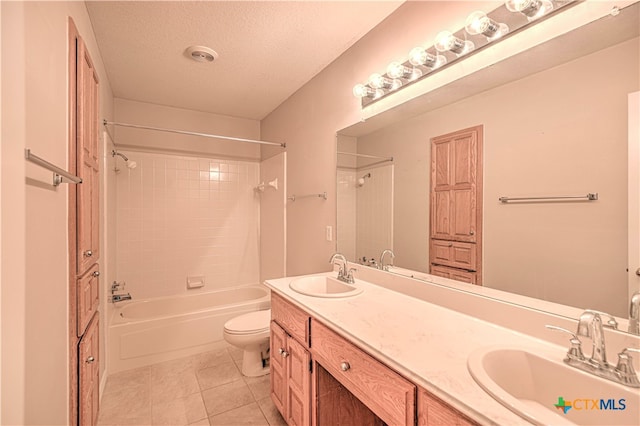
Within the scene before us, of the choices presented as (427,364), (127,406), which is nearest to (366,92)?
(427,364)

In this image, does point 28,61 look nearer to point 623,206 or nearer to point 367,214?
point 367,214

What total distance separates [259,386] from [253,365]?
18 cm

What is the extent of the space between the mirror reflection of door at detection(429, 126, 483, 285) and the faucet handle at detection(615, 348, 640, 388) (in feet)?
1.70

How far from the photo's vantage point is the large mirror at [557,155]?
894 millimetres

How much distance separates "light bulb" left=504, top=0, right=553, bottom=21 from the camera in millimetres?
1040

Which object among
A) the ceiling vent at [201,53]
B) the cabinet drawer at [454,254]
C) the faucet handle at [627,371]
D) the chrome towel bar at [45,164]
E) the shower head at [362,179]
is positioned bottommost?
the faucet handle at [627,371]

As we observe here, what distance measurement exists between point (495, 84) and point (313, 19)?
3.67ft

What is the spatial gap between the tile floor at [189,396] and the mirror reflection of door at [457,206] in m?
1.48

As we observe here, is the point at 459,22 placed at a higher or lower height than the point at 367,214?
higher

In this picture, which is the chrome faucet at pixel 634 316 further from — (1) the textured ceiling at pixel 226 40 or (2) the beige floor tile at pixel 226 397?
(2) the beige floor tile at pixel 226 397

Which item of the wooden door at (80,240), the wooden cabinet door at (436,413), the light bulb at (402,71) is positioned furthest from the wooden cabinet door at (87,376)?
the light bulb at (402,71)

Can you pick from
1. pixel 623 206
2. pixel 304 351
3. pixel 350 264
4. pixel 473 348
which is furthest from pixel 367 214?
pixel 623 206

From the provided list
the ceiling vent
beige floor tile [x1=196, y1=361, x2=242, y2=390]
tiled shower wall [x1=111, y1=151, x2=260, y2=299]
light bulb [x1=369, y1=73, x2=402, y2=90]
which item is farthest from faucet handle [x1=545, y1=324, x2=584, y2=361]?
tiled shower wall [x1=111, y1=151, x2=260, y2=299]

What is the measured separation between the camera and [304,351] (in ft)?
4.69
